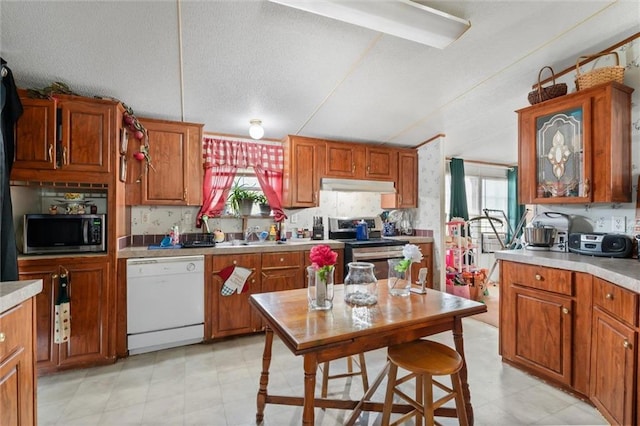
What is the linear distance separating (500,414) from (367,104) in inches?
109

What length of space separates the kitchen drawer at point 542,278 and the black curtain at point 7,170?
11.7 feet

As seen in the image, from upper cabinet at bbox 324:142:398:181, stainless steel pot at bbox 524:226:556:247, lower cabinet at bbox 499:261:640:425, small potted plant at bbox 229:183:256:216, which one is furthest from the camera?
upper cabinet at bbox 324:142:398:181

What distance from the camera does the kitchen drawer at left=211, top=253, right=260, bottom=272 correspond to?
292 cm

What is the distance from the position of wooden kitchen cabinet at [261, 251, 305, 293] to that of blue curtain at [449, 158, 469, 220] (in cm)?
327

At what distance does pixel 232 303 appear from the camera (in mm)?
2967

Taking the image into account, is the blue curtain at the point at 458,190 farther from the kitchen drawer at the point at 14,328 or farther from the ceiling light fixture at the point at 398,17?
the kitchen drawer at the point at 14,328

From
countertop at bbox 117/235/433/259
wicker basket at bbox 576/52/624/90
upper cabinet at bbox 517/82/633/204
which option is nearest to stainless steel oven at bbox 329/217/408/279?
countertop at bbox 117/235/433/259

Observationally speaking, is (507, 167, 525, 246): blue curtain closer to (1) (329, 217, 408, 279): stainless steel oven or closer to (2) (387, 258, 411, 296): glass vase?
(1) (329, 217, 408, 279): stainless steel oven

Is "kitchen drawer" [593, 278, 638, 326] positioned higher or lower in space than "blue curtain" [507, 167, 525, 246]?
lower

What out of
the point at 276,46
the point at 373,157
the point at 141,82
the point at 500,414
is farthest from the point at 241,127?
the point at 500,414

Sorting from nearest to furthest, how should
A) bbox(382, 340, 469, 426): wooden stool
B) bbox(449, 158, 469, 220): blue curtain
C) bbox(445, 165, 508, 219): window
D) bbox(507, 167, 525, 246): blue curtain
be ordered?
bbox(382, 340, 469, 426): wooden stool, bbox(449, 158, 469, 220): blue curtain, bbox(445, 165, 508, 219): window, bbox(507, 167, 525, 246): blue curtain

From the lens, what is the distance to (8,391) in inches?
44.5

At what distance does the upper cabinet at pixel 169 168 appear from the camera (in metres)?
2.95

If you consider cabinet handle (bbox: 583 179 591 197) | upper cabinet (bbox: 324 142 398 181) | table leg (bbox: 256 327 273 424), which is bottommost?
table leg (bbox: 256 327 273 424)
